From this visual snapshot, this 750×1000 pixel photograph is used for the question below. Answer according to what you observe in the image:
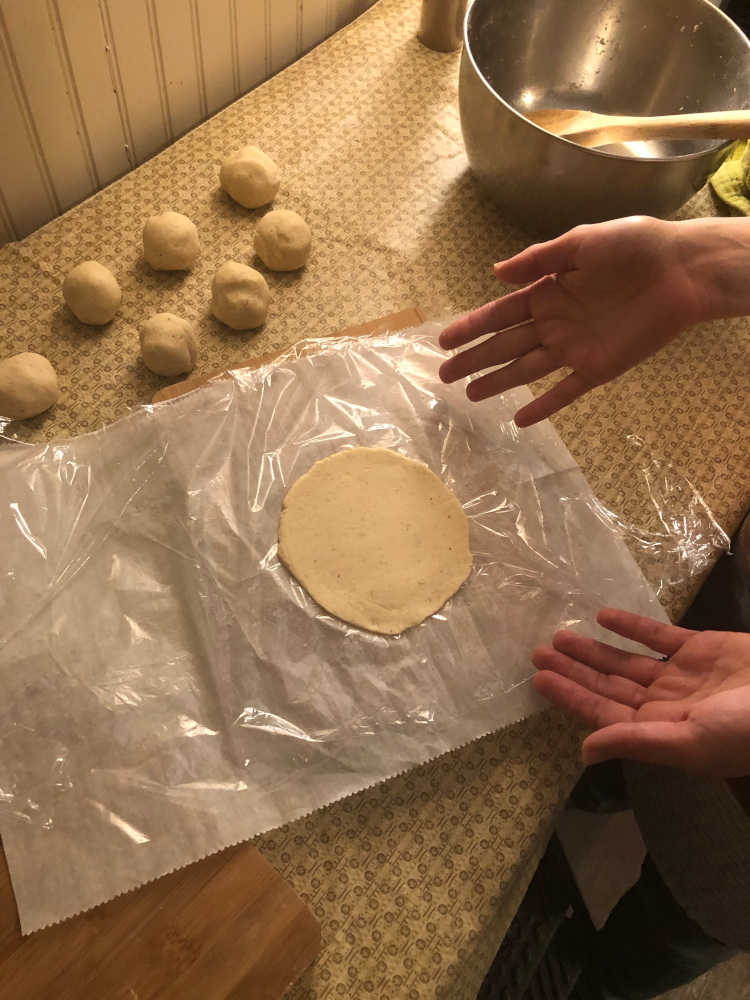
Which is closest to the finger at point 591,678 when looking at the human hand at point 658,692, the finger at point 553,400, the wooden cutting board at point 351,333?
the human hand at point 658,692

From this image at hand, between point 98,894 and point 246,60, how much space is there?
4.69ft

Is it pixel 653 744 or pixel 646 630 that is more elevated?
pixel 653 744

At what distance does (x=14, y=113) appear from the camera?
1.03m

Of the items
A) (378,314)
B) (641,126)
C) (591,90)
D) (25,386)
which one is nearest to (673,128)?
(641,126)

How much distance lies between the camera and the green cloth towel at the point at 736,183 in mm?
1348

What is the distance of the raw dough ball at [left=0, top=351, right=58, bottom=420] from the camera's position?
3.06ft

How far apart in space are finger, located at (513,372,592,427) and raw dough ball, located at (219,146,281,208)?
0.62 metres

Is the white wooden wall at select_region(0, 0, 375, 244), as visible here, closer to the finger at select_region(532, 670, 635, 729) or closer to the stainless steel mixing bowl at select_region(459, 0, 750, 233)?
the stainless steel mixing bowl at select_region(459, 0, 750, 233)

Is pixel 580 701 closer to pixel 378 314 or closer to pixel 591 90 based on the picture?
pixel 378 314

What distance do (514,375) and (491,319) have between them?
3.3 inches

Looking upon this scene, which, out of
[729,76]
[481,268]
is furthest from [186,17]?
[729,76]

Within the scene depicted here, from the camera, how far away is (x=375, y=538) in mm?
940

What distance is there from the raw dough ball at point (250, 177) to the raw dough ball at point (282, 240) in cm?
7

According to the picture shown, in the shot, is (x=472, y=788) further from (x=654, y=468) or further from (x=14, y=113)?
(x=14, y=113)
